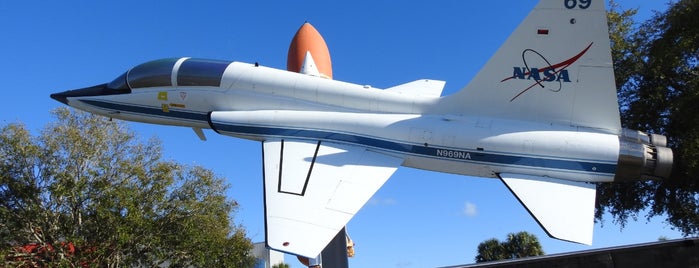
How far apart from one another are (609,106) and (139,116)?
34.9 feet

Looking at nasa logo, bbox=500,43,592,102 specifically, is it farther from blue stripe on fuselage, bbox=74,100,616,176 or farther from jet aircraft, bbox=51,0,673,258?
blue stripe on fuselage, bbox=74,100,616,176

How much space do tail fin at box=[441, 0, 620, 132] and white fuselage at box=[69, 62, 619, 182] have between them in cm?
32

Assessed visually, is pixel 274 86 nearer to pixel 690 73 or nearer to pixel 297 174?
pixel 297 174

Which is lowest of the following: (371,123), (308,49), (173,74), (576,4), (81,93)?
(371,123)

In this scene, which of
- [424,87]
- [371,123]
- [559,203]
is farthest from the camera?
[424,87]

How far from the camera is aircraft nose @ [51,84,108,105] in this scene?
12.4 metres

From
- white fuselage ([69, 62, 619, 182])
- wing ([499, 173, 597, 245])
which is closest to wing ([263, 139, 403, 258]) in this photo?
white fuselage ([69, 62, 619, 182])

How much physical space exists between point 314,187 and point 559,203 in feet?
13.6

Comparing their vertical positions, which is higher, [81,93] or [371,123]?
[81,93]

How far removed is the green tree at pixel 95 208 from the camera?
67.8ft

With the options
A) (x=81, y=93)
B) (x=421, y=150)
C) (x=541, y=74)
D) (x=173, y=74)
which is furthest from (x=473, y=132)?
(x=81, y=93)

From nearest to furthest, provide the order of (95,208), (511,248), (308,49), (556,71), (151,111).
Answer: (556,71), (151,111), (308,49), (95,208), (511,248)

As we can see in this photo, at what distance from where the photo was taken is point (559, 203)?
7.63m

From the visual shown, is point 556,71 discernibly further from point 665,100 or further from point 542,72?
point 665,100
